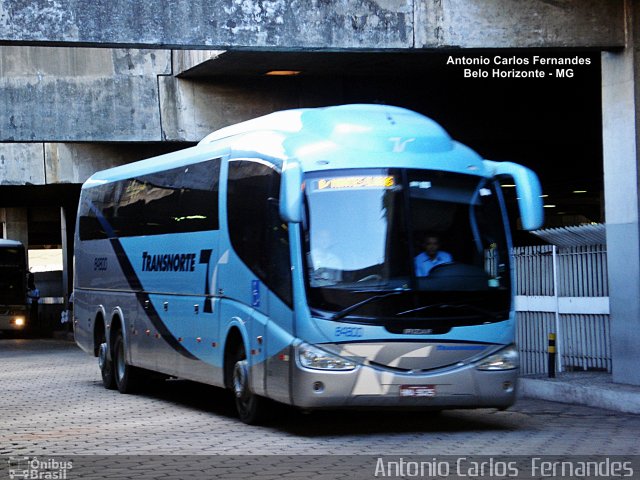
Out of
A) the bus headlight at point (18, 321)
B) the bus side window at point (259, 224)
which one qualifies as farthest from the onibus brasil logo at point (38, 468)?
the bus headlight at point (18, 321)

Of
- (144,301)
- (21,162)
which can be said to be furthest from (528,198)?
(21,162)

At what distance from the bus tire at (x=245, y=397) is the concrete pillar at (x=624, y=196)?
519 centimetres

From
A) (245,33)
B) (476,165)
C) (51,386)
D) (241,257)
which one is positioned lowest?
(51,386)

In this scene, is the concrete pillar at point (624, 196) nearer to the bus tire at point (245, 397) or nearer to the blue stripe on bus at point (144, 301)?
the bus tire at point (245, 397)

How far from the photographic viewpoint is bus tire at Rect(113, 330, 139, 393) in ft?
63.9

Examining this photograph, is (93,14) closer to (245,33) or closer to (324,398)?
(245,33)

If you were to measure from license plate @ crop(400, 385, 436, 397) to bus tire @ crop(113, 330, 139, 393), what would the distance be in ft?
24.2

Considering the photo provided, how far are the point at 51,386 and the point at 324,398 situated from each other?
933cm

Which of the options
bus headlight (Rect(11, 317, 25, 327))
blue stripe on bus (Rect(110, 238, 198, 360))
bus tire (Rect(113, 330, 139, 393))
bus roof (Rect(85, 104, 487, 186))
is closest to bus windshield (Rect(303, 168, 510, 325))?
bus roof (Rect(85, 104, 487, 186))

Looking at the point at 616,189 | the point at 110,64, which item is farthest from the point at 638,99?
the point at 110,64

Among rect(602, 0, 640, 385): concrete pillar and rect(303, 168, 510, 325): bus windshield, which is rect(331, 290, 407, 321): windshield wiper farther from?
rect(602, 0, 640, 385): concrete pillar

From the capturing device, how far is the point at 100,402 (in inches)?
706

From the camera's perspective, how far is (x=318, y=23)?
16500 millimetres

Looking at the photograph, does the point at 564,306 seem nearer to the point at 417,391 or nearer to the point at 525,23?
the point at 525,23
